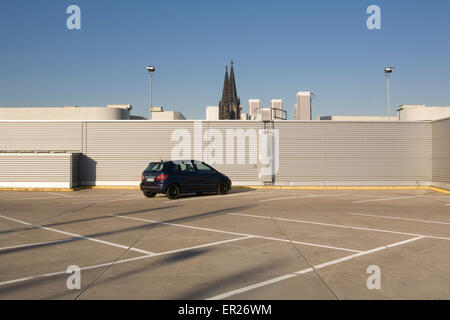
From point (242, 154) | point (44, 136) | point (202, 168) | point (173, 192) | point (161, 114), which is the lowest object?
point (173, 192)

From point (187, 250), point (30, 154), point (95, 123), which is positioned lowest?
point (187, 250)

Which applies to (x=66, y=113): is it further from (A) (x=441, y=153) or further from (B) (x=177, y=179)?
(A) (x=441, y=153)

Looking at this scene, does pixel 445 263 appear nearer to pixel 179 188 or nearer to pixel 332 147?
pixel 179 188

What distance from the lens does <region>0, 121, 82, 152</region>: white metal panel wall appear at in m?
22.2

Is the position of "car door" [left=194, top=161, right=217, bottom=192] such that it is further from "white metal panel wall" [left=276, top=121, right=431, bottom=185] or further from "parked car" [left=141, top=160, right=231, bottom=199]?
"white metal panel wall" [left=276, top=121, right=431, bottom=185]

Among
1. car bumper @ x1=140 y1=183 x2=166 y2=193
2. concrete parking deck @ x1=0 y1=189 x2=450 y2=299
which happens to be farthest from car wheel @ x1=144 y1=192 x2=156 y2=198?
concrete parking deck @ x1=0 y1=189 x2=450 y2=299

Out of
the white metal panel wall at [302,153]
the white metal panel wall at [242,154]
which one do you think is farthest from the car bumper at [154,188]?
the white metal panel wall at [302,153]

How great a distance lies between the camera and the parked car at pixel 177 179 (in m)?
15.5

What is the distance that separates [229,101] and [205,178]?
10189cm

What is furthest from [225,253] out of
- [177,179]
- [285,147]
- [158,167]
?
[285,147]

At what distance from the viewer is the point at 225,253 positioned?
6.71 metres
